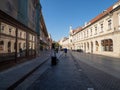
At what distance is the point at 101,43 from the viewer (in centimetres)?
3641

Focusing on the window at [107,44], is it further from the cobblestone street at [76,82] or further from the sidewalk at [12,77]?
the sidewalk at [12,77]

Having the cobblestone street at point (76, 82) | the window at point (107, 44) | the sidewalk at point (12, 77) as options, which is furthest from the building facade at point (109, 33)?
the sidewalk at point (12, 77)

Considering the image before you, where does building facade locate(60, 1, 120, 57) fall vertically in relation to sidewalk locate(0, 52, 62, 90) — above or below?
above

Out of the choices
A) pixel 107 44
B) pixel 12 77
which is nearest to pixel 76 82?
pixel 12 77

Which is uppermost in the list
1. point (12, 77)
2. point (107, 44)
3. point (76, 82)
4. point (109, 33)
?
point (109, 33)

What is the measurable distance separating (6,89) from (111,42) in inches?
Result: 1094

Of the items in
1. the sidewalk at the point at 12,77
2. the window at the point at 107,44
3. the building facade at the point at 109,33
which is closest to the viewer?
the sidewalk at the point at 12,77

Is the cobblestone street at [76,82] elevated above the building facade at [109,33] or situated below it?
below

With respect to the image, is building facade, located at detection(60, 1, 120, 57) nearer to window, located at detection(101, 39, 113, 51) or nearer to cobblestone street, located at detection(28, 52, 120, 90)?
window, located at detection(101, 39, 113, 51)

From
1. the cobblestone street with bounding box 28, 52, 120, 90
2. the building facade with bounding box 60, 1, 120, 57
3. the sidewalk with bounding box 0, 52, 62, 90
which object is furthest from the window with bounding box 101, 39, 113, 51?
the sidewalk with bounding box 0, 52, 62, 90

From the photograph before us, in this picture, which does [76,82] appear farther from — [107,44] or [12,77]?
[107,44]

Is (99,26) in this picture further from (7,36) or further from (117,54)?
(7,36)

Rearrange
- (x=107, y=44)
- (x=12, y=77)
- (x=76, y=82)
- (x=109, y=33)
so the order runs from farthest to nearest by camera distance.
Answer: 1. (x=107, y=44)
2. (x=109, y=33)
3. (x=12, y=77)
4. (x=76, y=82)

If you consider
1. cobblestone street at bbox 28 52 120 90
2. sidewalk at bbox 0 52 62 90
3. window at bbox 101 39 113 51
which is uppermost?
window at bbox 101 39 113 51
